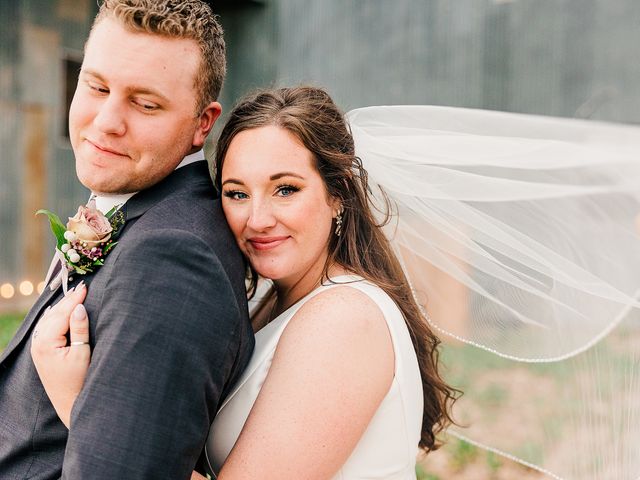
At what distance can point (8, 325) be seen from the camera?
862 centimetres

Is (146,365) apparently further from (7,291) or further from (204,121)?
(7,291)

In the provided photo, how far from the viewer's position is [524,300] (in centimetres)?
235

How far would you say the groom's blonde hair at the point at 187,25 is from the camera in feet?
6.43

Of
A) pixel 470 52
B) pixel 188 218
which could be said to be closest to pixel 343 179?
pixel 188 218

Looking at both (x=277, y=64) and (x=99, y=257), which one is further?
(x=277, y=64)

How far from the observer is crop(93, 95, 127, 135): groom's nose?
6.45ft

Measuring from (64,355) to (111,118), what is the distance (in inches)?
26.9

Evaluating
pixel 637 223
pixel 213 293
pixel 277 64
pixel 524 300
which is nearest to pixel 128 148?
pixel 213 293

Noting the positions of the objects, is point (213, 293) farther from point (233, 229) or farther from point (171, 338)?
point (233, 229)

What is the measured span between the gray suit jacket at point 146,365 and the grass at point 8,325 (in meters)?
6.16

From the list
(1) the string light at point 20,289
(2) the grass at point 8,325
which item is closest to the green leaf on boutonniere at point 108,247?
(2) the grass at point 8,325

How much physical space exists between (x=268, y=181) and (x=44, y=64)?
8.69 metres

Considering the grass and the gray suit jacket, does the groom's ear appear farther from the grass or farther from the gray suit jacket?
the grass

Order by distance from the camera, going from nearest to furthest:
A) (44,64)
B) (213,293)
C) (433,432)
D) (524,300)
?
(213,293)
(524,300)
(433,432)
(44,64)
